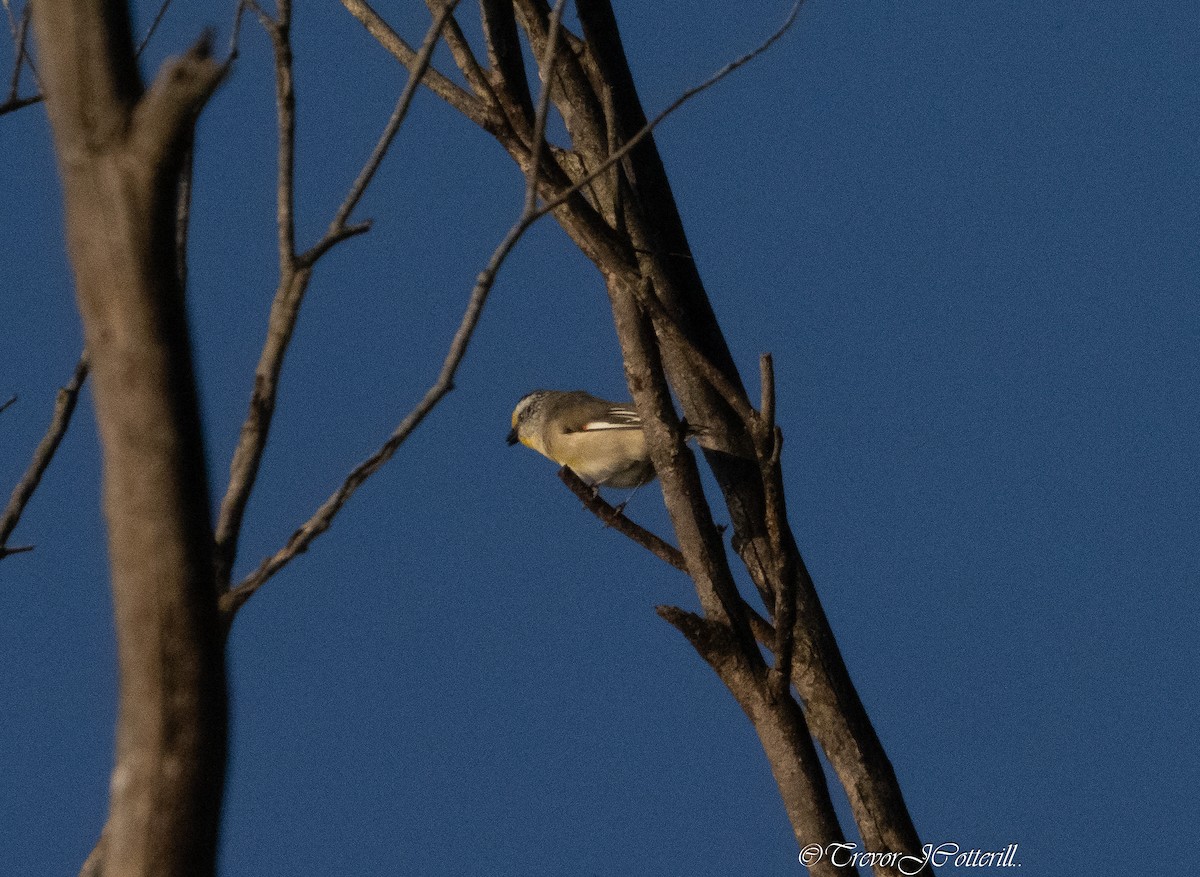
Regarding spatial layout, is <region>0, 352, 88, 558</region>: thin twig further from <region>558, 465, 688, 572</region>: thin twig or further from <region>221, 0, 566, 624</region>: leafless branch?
<region>558, 465, 688, 572</region>: thin twig

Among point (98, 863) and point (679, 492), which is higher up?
point (679, 492)

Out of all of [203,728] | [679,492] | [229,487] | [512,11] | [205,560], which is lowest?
[203,728]

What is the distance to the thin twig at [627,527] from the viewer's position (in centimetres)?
302

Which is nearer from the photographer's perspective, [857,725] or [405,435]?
[405,435]

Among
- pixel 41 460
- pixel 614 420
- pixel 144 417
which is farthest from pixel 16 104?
pixel 614 420

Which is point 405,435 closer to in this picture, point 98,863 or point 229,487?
point 229,487

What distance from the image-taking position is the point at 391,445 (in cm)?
149

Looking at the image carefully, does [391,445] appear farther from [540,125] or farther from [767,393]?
[767,393]

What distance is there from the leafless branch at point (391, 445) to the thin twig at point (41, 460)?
0.58 meters

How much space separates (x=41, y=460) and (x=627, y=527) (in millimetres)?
A: 1463

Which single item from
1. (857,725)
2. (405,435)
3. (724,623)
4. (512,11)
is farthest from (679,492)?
(405,435)

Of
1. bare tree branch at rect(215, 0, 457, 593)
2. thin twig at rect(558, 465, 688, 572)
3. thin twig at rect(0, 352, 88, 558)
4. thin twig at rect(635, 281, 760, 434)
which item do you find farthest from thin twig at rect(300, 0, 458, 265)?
thin twig at rect(558, 465, 688, 572)

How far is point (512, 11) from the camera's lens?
9.34ft

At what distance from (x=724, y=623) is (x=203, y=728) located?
1631 mm
